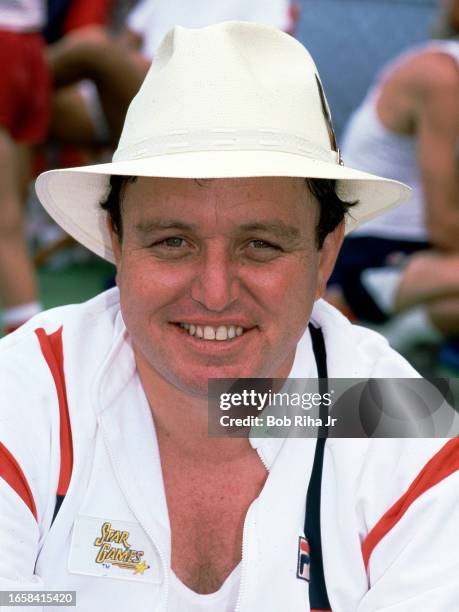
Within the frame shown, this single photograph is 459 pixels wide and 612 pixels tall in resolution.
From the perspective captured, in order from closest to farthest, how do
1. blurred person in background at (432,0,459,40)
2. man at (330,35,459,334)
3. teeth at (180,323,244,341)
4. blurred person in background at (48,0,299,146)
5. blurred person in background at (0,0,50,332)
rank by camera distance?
teeth at (180,323,244,341), blurred person in background at (0,0,50,332), man at (330,35,459,334), blurred person in background at (432,0,459,40), blurred person in background at (48,0,299,146)

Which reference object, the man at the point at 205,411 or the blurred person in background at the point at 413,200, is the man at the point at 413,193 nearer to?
the blurred person in background at the point at 413,200

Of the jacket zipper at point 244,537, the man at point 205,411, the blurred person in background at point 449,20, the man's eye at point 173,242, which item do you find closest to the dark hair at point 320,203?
the man at point 205,411

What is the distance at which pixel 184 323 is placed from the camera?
1595mm

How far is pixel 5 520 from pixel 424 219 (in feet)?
7.79

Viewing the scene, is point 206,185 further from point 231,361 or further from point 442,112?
point 442,112

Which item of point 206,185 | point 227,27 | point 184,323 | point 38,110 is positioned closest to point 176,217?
point 206,185

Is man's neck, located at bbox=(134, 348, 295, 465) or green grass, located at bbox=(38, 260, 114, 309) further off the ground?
green grass, located at bbox=(38, 260, 114, 309)

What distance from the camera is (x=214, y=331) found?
1585 millimetres

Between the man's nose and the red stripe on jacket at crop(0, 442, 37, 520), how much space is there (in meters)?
0.38

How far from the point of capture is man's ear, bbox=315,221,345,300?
1751mm

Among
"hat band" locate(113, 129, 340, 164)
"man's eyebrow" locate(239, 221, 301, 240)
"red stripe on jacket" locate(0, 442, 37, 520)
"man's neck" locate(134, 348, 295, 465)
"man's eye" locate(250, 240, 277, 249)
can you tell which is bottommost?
"red stripe on jacket" locate(0, 442, 37, 520)

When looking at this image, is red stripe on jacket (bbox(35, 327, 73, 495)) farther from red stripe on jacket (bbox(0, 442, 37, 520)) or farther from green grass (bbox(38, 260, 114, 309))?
green grass (bbox(38, 260, 114, 309))

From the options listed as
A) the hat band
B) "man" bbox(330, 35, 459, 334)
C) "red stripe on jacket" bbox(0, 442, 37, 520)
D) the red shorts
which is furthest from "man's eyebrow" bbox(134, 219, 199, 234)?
"man" bbox(330, 35, 459, 334)

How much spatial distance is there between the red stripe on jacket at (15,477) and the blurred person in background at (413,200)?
2.19 m
